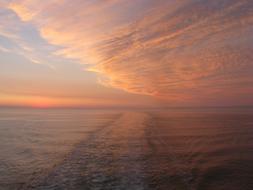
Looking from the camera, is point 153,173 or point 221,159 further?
point 221,159

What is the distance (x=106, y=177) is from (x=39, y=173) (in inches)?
169

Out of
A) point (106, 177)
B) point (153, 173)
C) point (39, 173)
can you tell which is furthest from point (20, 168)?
point (153, 173)

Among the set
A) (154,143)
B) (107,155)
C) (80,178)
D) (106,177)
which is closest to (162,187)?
(106,177)

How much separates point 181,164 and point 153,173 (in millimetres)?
2881

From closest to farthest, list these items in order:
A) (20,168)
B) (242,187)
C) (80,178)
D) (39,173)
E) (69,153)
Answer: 1. (242,187)
2. (80,178)
3. (39,173)
4. (20,168)
5. (69,153)

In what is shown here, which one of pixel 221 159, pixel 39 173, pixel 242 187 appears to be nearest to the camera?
pixel 242 187

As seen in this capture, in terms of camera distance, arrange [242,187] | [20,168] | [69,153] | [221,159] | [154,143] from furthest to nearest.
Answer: [154,143] < [69,153] < [221,159] < [20,168] < [242,187]

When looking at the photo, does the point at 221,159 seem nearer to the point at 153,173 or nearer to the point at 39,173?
the point at 153,173

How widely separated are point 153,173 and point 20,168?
29.0 ft

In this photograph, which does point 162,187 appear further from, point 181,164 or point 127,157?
point 127,157

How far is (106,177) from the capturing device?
1427 cm

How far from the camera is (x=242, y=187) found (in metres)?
12.4

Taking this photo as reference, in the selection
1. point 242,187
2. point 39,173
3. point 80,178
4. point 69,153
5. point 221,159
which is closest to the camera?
point 242,187

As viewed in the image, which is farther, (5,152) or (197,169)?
(5,152)
